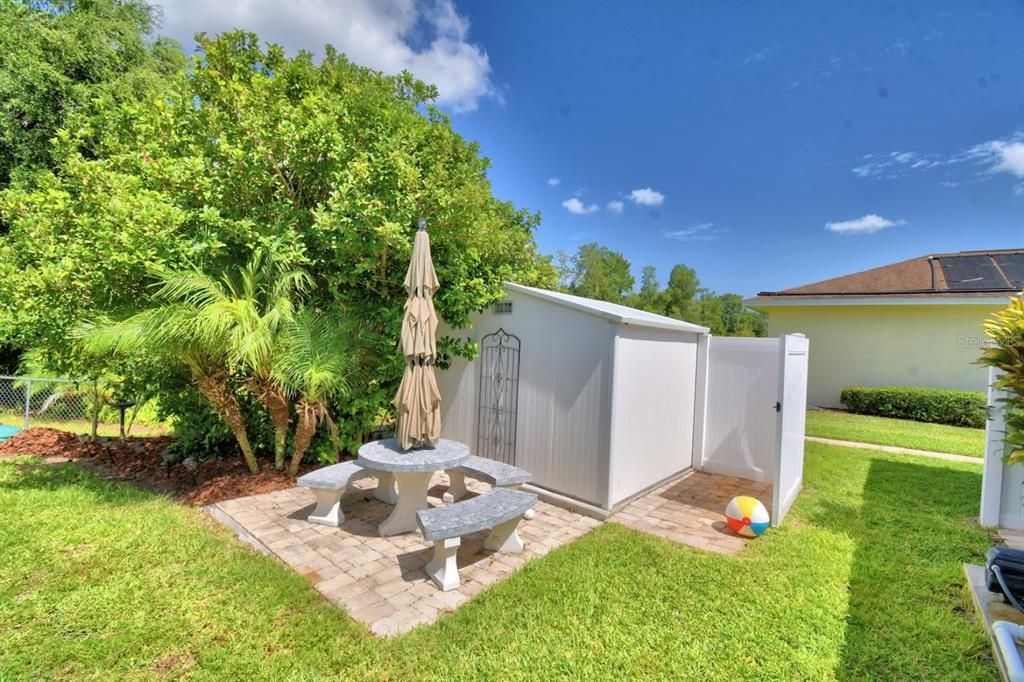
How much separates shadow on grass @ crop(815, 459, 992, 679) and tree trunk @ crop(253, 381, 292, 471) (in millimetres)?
6611

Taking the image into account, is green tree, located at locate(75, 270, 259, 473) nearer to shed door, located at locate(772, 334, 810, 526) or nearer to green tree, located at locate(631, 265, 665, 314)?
shed door, located at locate(772, 334, 810, 526)

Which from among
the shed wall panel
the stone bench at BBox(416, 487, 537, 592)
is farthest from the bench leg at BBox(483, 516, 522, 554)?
the shed wall panel

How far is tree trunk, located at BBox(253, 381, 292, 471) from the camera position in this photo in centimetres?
607

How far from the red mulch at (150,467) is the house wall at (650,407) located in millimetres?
4785

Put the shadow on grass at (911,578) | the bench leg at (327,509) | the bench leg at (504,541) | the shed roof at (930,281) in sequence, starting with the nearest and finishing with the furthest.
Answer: the shadow on grass at (911,578)
the bench leg at (504,541)
the bench leg at (327,509)
the shed roof at (930,281)

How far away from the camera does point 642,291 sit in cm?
4559

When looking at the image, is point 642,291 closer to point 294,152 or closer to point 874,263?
point 874,263

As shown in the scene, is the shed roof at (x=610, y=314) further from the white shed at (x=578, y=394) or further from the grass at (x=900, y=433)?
the grass at (x=900, y=433)

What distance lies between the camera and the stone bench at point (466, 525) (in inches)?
147

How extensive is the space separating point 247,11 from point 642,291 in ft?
137

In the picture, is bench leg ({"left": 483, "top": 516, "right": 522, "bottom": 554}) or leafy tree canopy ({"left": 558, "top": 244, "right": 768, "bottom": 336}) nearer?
bench leg ({"left": 483, "top": 516, "right": 522, "bottom": 554})

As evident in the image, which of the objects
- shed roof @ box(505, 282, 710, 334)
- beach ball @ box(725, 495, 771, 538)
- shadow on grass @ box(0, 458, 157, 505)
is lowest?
shadow on grass @ box(0, 458, 157, 505)

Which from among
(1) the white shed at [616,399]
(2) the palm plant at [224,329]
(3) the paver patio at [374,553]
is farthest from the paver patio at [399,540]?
(2) the palm plant at [224,329]

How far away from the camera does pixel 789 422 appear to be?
18.2 feet
